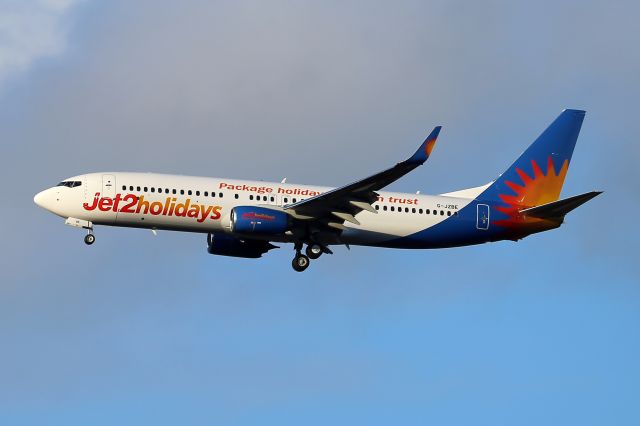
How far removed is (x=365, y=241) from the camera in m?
61.8

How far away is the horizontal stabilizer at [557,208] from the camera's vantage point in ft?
197

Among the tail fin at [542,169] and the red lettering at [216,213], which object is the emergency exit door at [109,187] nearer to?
the red lettering at [216,213]

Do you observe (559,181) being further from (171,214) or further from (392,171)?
(171,214)

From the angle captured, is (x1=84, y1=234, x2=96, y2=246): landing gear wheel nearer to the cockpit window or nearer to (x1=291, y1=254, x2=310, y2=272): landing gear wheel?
the cockpit window

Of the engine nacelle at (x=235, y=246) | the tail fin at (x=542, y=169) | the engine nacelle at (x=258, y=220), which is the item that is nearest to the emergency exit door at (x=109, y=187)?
the engine nacelle at (x=258, y=220)

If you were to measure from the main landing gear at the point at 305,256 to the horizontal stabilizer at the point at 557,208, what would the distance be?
10290mm

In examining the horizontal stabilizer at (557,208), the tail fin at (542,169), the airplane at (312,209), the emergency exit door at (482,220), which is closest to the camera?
the airplane at (312,209)

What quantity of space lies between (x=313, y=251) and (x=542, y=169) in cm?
1318

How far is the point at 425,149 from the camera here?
174 feet

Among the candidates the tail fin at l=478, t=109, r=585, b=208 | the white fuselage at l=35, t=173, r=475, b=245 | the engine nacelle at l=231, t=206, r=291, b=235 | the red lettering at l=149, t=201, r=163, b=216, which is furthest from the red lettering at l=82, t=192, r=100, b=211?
the tail fin at l=478, t=109, r=585, b=208

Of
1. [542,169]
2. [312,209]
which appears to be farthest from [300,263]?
[542,169]

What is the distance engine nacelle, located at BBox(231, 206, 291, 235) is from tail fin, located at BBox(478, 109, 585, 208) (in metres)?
11.0

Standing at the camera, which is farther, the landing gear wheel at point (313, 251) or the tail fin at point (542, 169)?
the tail fin at point (542, 169)

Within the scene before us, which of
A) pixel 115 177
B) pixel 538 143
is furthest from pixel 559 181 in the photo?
pixel 115 177
